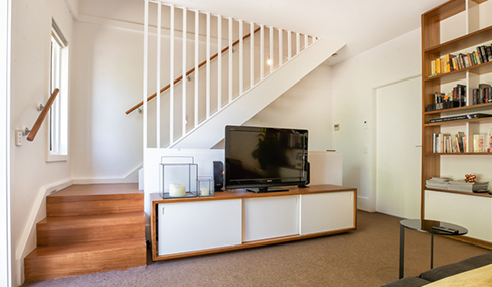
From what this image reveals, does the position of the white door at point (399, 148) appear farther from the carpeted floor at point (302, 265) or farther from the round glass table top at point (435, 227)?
the round glass table top at point (435, 227)

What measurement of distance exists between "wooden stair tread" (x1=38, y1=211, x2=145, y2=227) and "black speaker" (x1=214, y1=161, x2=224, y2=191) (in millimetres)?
786

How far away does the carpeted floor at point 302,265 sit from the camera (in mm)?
2010

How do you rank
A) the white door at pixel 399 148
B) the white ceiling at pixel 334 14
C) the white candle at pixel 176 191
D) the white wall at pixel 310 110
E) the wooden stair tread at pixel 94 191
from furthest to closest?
the white wall at pixel 310 110 < the white door at pixel 399 148 < the white ceiling at pixel 334 14 < the wooden stair tread at pixel 94 191 < the white candle at pixel 176 191

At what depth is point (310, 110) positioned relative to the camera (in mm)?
5023

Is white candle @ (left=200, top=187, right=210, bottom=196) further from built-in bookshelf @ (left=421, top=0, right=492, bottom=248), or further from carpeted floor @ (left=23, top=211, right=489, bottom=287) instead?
built-in bookshelf @ (left=421, top=0, right=492, bottom=248)

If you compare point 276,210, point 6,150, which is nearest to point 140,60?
point 6,150

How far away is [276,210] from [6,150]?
229 centimetres

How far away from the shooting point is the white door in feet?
12.4

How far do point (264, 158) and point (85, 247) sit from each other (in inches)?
72.2

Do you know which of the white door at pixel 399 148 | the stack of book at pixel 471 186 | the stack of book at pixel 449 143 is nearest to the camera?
the stack of book at pixel 471 186

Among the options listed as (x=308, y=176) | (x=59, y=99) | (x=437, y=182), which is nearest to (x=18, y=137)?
(x=59, y=99)

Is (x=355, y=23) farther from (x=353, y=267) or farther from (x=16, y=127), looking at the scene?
(x=16, y=127)

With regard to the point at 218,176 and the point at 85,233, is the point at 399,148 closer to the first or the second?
the point at 218,176
